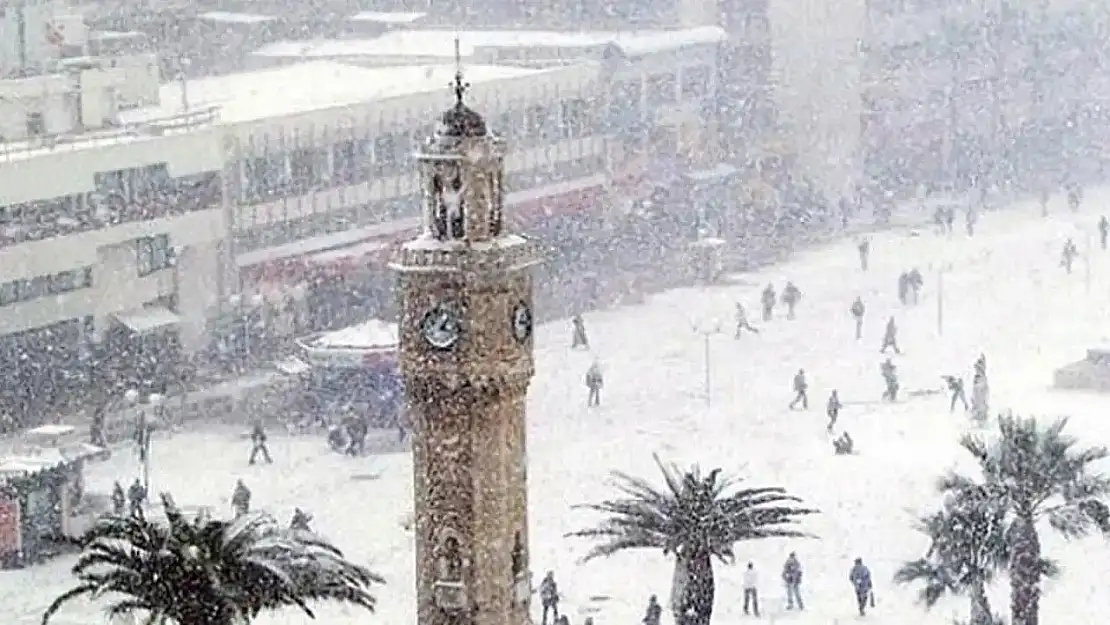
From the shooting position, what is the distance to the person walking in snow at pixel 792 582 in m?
28.8

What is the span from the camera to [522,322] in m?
23.4

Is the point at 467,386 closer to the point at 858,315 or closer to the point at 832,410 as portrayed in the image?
the point at 832,410

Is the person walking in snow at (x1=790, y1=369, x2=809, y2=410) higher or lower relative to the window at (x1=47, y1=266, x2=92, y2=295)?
lower

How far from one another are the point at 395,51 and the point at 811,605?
41.3 meters

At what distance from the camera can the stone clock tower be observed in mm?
22781

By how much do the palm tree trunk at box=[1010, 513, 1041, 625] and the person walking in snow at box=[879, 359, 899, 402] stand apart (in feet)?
45.4

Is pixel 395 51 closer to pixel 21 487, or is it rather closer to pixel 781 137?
pixel 781 137

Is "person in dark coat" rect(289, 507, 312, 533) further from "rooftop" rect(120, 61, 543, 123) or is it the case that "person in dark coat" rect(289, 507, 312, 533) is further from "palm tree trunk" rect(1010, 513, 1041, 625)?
"rooftop" rect(120, 61, 543, 123)

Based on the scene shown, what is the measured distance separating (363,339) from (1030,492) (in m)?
15.4

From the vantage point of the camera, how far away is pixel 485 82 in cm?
5762

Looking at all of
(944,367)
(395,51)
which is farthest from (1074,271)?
(395,51)

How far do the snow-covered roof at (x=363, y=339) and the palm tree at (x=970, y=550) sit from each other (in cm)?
1399

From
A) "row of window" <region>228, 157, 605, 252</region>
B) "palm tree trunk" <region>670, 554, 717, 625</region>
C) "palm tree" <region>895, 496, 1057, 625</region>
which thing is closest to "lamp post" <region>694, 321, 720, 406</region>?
"row of window" <region>228, 157, 605, 252</region>

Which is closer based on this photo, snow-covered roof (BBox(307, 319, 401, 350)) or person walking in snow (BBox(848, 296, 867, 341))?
snow-covered roof (BBox(307, 319, 401, 350))
